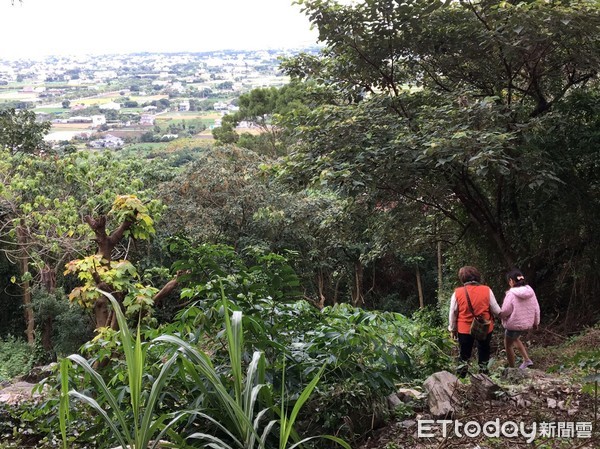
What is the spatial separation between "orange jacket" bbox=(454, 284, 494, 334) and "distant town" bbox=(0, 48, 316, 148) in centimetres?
1594

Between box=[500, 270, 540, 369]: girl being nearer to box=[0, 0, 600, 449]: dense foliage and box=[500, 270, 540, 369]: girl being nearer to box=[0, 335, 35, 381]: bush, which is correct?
box=[0, 0, 600, 449]: dense foliage

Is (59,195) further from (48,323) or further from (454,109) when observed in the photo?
(454,109)

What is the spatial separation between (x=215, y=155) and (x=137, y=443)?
10.0 m

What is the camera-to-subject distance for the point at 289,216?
1126 centimetres

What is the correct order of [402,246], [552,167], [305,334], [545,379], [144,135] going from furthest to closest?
[144,135]
[402,246]
[552,167]
[545,379]
[305,334]

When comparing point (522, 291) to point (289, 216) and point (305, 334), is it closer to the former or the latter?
point (305, 334)

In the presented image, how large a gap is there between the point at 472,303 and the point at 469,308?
43 mm

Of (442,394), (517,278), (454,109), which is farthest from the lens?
(454,109)

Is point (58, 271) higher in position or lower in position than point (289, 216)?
lower

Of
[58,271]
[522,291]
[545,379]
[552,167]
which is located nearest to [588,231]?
[552,167]

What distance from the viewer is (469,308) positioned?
4246mm

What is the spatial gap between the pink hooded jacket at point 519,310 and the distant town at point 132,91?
15.8 m

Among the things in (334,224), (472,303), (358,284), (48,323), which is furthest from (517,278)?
(48,323)

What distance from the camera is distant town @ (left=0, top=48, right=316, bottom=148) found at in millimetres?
28484
